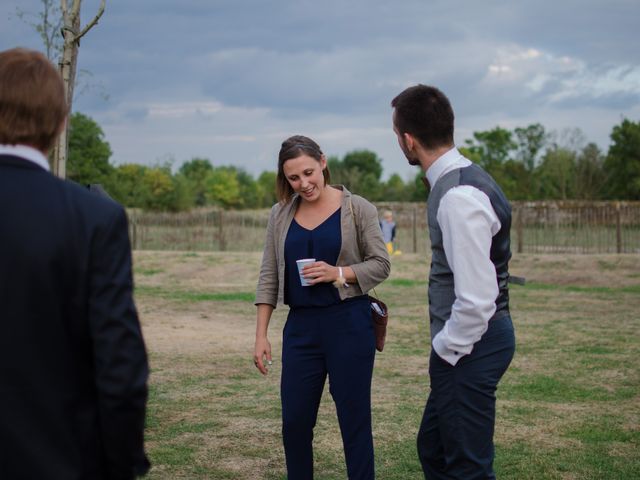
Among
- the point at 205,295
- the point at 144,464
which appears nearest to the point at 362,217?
the point at 144,464

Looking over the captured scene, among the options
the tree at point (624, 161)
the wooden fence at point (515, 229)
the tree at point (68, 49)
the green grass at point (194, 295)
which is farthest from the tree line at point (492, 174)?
the tree at point (68, 49)

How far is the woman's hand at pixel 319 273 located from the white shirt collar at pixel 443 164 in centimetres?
95

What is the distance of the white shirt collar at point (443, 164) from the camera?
339 cm

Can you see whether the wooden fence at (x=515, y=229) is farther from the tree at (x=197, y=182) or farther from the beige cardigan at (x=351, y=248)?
the beige cardigan at (x=351, y=248)

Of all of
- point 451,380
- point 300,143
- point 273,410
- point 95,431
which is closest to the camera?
point 95,431

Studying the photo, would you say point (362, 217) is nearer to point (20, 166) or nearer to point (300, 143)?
point (300, 143)

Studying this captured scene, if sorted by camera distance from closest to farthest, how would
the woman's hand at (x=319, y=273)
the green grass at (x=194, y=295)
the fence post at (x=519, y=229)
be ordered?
the woman's hand at (x=319, y=273) → the green grass at (x=194, y=295) → the fence post at (x=519, y=229)

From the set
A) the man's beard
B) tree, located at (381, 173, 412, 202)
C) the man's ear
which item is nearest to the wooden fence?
the man's beard

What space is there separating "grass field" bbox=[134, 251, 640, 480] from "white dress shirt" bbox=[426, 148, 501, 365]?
259cm

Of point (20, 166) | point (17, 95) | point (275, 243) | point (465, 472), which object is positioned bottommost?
point (465, 472)

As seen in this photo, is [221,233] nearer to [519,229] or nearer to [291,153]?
[519,229]

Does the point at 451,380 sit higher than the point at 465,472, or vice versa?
the point at 451,380

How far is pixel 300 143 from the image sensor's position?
436cm

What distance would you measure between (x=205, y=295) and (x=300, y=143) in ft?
46.2
